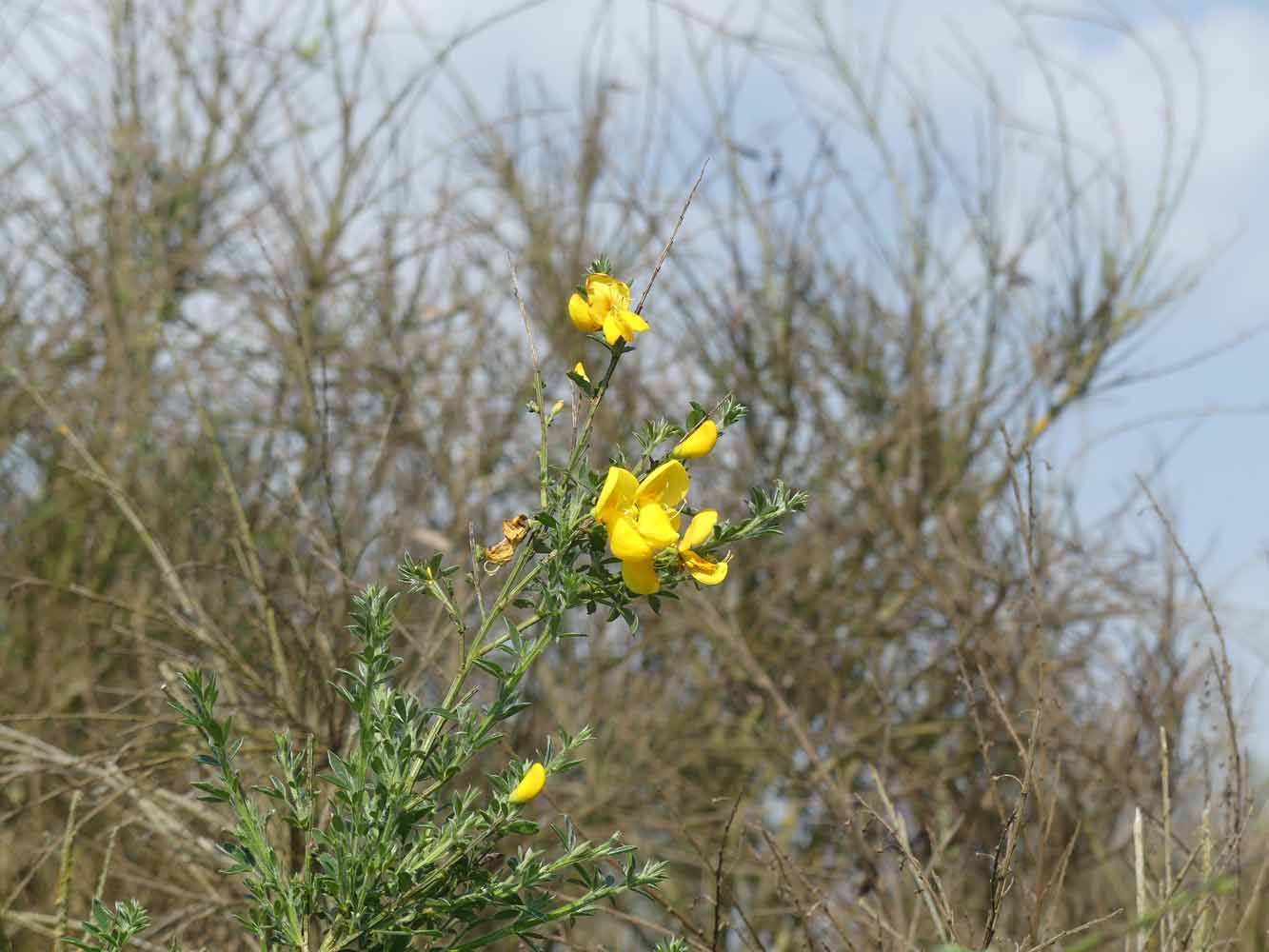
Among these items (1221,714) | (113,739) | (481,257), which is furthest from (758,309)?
(113,739)

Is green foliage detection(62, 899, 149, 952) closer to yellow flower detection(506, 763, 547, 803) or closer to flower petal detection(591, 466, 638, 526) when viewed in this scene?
yellow flower detection(506, 763, 547, 803)

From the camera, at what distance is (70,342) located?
18.8 feet

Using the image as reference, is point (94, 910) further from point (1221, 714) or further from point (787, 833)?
point (787, 833)

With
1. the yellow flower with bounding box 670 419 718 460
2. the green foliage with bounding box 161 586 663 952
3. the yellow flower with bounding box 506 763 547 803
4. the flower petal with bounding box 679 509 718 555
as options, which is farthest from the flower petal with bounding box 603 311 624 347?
the yellow flower with bounding box 506 763 547 803

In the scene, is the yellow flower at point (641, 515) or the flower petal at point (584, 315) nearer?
the yellow flower at point (641, 515)

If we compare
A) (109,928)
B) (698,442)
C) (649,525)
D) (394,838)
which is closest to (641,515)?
(649,525)

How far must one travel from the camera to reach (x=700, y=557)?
64.8 inches

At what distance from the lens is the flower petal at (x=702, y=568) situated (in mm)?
1624

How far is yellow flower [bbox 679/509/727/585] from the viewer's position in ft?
5.33

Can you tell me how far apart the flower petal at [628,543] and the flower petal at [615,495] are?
3 centimetres

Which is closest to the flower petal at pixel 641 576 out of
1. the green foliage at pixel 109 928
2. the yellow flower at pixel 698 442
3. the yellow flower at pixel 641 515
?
the yellow flower at pixel 641 515

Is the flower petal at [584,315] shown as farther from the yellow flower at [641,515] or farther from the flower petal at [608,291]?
the yellow flower at [641,515]

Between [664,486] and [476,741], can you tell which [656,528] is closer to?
[664,486]

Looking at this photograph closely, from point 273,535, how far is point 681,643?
6.36 feet
